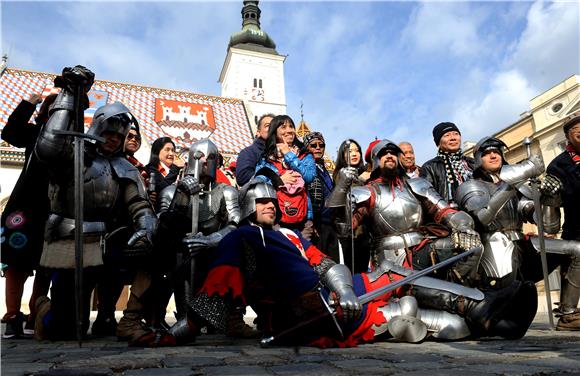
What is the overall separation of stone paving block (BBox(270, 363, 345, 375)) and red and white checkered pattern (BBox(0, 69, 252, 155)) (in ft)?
58.7

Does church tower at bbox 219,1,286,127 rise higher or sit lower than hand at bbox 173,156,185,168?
higher

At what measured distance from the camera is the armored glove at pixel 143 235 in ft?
11.1

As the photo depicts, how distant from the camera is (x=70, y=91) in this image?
10.7ft

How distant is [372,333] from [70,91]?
2.78m

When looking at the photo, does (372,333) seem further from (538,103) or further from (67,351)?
(538,103)

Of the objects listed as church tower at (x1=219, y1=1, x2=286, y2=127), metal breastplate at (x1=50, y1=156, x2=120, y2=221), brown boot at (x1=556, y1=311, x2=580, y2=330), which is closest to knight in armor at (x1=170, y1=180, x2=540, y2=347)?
metal breastplate at (x1=50, y1=156, x2=120, y2=221)

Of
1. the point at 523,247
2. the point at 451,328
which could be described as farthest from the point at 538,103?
the point at 451,328

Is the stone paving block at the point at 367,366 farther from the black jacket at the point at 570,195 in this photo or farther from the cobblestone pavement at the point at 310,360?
the black jacket at the point at 570,195

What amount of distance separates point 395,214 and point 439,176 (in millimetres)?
1040

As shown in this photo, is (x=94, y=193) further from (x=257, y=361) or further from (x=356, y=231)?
(x=356, y=231)

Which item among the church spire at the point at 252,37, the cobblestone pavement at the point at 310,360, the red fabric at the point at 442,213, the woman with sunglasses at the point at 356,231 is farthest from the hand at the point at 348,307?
the church spire at the point at 252,37

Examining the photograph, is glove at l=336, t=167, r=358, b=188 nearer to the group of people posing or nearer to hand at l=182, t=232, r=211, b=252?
the group of people posing

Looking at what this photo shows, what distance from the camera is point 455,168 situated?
15.6 ft

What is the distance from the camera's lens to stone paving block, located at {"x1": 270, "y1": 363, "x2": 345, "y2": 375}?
70.1 inches
